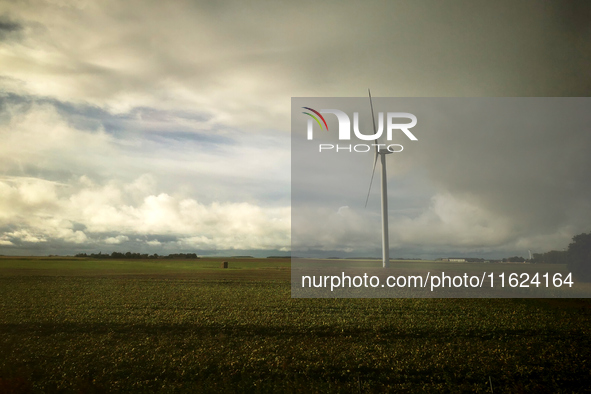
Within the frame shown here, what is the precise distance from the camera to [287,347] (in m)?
24.5

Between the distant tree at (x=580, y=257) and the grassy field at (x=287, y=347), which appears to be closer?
the grassy field at (x=287, y=347)

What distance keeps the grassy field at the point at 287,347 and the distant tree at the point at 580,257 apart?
48.3 meters

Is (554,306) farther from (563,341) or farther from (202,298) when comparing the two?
(202,298)

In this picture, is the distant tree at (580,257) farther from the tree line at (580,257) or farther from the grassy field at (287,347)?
the grassy field at (287,347)

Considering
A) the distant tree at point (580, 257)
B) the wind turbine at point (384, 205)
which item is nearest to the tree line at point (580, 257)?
the distant tree at point (580, 257)

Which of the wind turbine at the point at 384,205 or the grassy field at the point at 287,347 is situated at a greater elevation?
the wind turbine at the point at 384,205

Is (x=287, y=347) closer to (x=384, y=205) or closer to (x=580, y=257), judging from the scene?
(x=384, y=205)

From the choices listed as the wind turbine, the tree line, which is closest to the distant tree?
the tree line

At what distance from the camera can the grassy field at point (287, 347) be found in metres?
19.9

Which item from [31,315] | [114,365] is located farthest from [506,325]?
[31,315]

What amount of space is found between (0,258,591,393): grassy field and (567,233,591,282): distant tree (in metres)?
48.3

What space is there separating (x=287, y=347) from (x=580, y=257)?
282 feet

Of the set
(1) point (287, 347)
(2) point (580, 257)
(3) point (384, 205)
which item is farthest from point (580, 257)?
(1) point (287, 347)

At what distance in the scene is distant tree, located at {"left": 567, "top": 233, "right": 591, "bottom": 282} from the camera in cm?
7700
